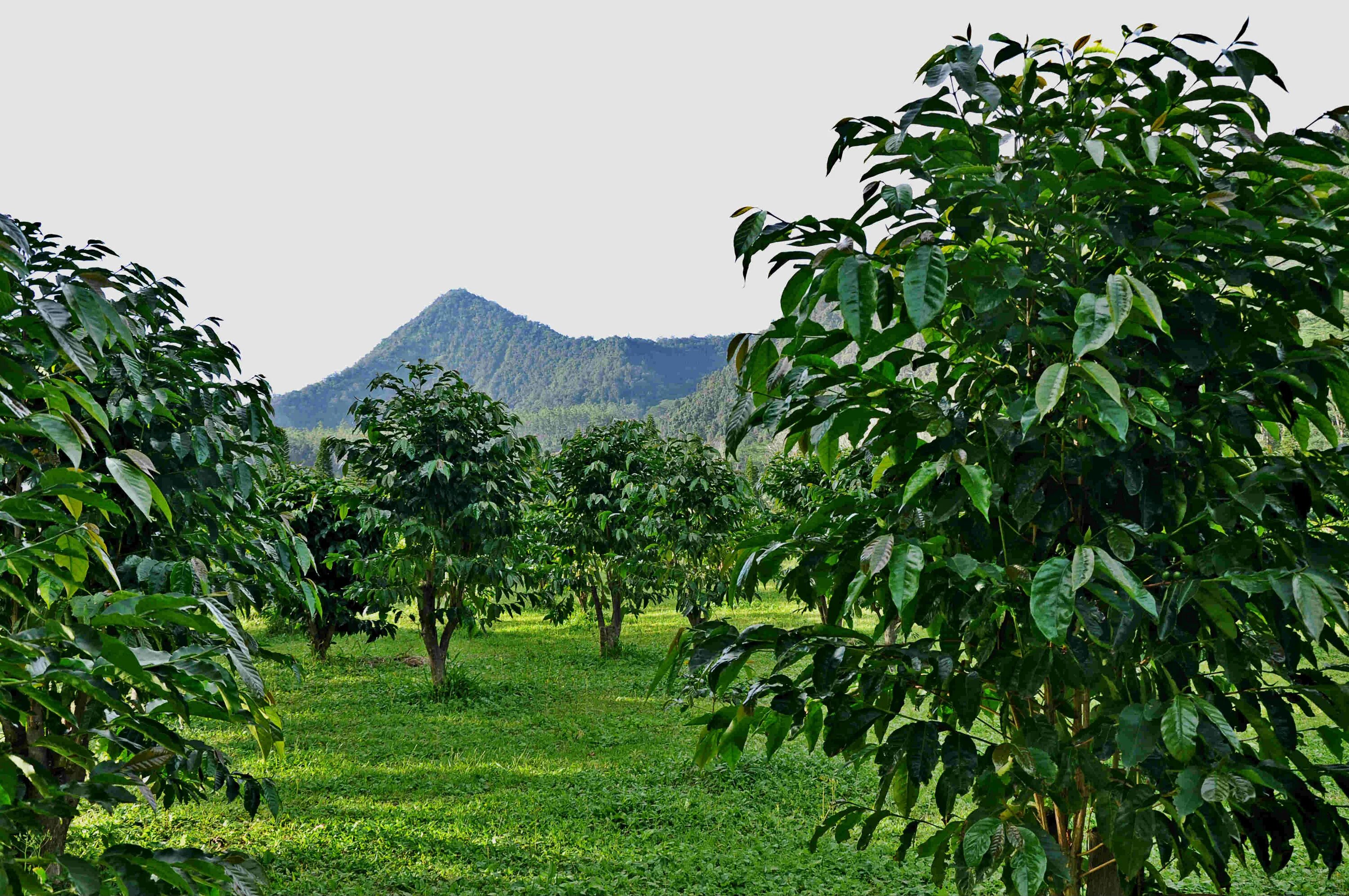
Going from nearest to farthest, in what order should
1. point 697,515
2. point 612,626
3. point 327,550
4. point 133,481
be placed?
point 133,481, point 697,515, point 327,550, point 612,626

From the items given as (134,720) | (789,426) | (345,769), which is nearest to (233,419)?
(134,720)

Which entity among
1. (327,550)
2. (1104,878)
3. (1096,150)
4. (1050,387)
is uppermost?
(1096,150)

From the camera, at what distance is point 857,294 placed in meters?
1.44

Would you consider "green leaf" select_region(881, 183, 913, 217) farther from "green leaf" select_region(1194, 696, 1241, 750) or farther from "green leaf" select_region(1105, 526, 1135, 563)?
"green leaf" select_region(1194, 696, 1241, 750)

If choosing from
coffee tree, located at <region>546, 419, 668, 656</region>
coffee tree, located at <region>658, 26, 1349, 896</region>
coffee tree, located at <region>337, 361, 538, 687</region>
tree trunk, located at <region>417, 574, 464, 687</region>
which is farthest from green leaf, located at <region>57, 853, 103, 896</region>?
coffee tree, located at <region>546, 419, 668, 656</region>

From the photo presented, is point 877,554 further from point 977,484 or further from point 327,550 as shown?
point 327,550

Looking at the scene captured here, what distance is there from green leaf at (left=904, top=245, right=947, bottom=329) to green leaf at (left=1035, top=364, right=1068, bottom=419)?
20 centimetres

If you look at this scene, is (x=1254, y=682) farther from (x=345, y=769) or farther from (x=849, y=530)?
(x=345, y=769)

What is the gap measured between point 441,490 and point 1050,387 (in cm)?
733

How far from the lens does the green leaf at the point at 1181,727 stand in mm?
1400

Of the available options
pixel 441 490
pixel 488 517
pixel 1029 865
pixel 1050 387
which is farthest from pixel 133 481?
pixel 441 490

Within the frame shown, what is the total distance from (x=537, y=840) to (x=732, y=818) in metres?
1.24

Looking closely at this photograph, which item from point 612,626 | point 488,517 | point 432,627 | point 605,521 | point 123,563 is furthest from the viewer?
point 612,626

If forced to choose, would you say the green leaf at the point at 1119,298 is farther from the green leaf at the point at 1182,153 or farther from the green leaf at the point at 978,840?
the green leaf at the point at 978,840
